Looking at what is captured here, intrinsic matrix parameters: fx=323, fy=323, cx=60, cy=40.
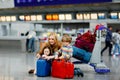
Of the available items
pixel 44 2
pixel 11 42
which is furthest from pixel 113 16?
pixel 11 42

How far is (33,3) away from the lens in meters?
19.5

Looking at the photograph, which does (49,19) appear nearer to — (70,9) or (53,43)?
(70,9)

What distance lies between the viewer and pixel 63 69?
8633mm

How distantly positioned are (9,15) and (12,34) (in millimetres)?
1542

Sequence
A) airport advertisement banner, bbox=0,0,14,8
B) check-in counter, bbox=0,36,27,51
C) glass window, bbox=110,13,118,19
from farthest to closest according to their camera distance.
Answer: check-in counter, bbox=0,36,27,51 < airport advertisement banner, bbox=0,0,14,8 < glass window, bbox=110,13,118,19

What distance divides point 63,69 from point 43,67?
59cm

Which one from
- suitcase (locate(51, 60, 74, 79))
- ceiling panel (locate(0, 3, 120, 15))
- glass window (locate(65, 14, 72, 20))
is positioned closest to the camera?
suitcase (locate(51, 60, 74, 79))

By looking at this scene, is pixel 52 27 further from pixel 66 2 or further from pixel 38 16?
pixel 66 2

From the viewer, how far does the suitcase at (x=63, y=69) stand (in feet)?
28.2

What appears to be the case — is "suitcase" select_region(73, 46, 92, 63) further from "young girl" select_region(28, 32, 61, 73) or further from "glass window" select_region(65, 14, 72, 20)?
"glass window" select_region(65, 14, 72, 20)

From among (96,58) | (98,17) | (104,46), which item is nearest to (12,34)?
(98,17)

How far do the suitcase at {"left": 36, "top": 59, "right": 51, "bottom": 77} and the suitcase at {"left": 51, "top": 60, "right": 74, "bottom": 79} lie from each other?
0.66ft

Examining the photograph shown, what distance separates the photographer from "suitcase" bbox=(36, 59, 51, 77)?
347 inches

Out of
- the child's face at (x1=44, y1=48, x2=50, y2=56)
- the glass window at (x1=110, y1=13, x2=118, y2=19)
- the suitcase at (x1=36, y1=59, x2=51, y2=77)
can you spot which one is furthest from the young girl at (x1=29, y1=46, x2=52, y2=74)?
the glass window at (x1=110, y1=13, x2=118, y2=19)
